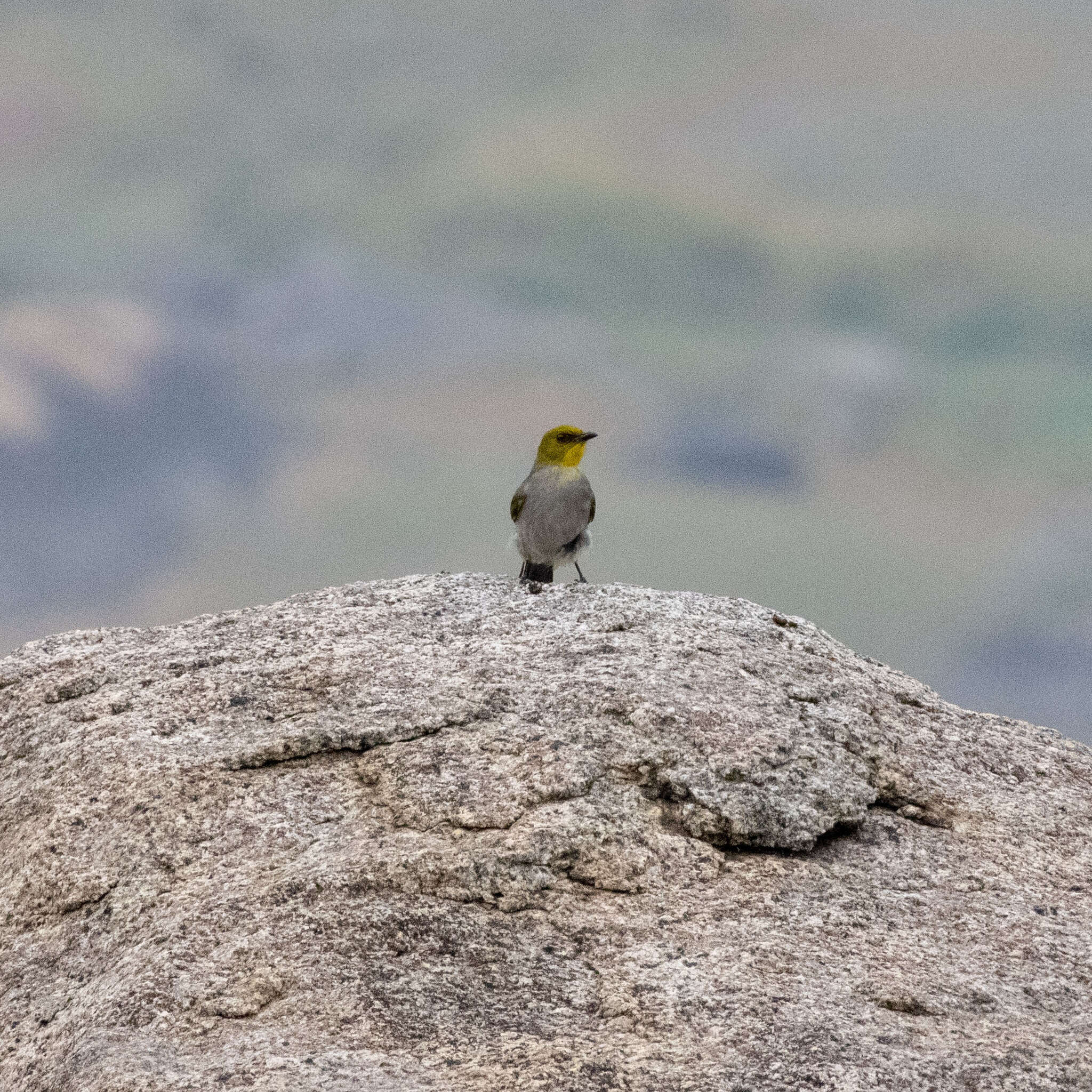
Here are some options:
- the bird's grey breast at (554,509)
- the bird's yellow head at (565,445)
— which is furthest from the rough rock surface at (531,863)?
the bird's yellow head at (565,445)

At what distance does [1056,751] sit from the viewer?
8.49 meters

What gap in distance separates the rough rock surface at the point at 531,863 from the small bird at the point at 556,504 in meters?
3.22

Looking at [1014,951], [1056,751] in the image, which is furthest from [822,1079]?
[1056,751]

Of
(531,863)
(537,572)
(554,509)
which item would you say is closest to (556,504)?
(554,509)

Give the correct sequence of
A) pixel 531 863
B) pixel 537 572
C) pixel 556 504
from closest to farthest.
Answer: pixel 531 863 → pixel 556 504 → pixel 537 572

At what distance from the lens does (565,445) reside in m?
12.0

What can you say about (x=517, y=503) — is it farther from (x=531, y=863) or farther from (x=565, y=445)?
(x=531, y=863)

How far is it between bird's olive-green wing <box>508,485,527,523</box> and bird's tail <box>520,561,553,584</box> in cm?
52

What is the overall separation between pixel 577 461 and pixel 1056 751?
538 cm

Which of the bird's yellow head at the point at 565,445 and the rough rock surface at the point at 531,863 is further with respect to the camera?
the bird's yellow head at the point at 565,445

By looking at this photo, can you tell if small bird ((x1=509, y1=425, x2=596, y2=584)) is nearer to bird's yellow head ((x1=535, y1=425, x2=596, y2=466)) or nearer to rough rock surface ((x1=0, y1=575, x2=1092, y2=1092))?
bird's yellow head ((x1=535, y1=425, x2=596, y2=466))

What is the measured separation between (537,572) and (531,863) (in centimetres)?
646

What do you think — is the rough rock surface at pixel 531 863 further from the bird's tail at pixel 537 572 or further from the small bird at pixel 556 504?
the bird's tail at pixel 537 572

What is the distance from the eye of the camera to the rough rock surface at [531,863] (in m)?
5.36
